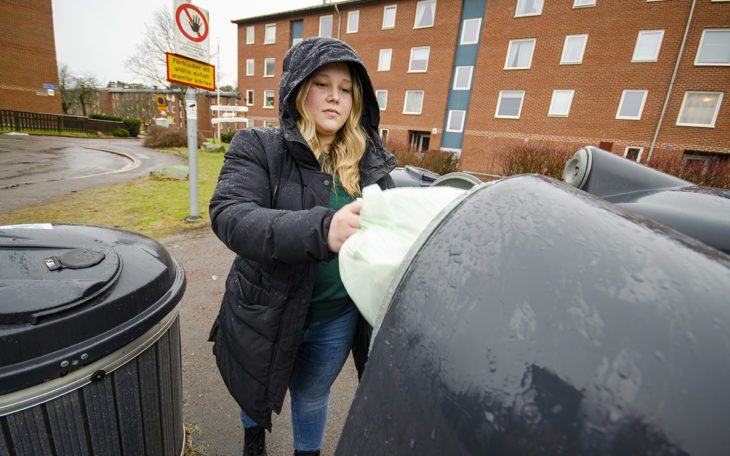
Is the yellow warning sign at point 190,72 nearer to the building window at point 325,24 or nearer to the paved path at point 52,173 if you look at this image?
the paved path at point 52,173

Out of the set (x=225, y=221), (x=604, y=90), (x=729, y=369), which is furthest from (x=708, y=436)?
(x=604, y=90)

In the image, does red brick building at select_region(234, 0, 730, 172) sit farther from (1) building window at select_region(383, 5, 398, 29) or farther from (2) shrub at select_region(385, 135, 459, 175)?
(2) shrub at select_region(385, 135, 459, 175)

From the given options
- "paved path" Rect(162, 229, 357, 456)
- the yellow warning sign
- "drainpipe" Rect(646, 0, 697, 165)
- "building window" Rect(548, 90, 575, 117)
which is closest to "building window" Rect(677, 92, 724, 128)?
"drainpipe" Rect(646, 0, 697, 165)

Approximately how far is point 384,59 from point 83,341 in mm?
27129

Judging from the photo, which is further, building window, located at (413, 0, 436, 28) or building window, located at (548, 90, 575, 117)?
building window, located at (413, 0, 436, 28)

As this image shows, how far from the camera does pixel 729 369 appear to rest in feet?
1.30

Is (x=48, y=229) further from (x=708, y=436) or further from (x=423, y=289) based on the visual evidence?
(x=708, y=436)

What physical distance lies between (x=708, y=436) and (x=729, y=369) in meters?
0.08

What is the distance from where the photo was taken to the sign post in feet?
15.4

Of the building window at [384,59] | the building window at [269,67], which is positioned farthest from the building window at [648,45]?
the building window at [269,67]

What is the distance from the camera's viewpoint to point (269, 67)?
102ft

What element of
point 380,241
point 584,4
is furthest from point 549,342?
point 584,4

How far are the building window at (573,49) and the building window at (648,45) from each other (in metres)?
2.32

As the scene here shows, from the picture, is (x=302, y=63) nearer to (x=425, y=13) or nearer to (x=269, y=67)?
(x=425, y=13)
